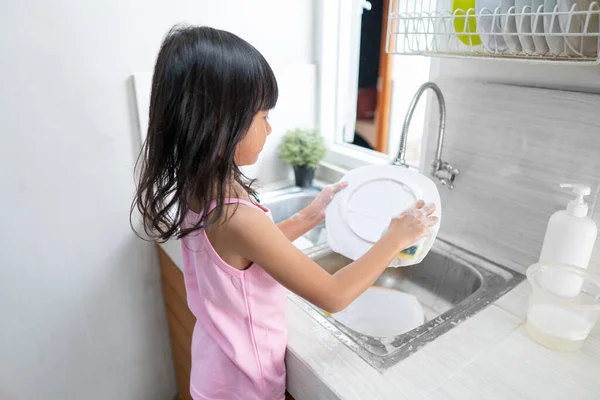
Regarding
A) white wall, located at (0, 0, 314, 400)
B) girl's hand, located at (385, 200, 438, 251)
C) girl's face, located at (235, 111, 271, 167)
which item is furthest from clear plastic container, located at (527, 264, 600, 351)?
white wall, located at (0, 0, 314, 400)

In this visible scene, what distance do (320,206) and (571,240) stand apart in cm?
50

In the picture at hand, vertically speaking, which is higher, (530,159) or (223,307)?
(530,159)

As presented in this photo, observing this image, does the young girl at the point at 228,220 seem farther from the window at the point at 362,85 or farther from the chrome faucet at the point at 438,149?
the window at the point at 362,85

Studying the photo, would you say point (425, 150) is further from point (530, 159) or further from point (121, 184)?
point (121, 184)

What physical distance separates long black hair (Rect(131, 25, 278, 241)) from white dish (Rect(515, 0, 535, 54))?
1.36 ft

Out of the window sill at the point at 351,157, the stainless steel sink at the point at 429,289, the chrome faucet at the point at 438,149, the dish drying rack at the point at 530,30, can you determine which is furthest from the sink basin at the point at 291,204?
the dish drying rack at the point at 530,30

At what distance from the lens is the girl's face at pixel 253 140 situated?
0.63 m

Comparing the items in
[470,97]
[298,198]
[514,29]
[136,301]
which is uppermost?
[514,29]

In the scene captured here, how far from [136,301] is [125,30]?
81 cm

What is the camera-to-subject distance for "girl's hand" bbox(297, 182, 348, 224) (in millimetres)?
911

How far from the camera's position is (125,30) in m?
1.06

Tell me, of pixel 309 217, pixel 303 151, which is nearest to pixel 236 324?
pixel 309 217

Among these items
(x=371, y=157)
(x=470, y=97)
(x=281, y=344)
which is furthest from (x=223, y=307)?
(x=371, y=157)

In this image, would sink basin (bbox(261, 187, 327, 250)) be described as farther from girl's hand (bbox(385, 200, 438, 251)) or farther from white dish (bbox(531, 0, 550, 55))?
white dish (bbox(531, 0, 550, 55))
